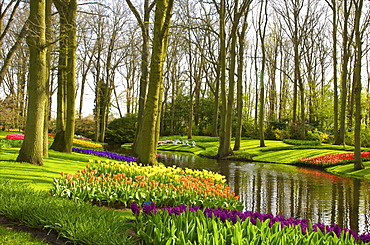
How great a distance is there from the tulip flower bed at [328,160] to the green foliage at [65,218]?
50.8ft

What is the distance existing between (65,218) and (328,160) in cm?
1675

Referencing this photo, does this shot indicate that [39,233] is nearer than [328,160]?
Yes

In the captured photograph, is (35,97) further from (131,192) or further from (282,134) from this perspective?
(282,134)

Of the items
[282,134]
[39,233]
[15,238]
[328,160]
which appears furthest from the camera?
[282,134]

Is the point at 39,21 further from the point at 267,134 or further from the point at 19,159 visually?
the point at 267,134

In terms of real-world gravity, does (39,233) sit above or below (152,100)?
below

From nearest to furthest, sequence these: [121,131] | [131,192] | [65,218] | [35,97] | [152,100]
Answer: [65,218] < [131,192] < [35,97] < [152,100] < [121,131]

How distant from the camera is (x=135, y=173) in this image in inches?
310

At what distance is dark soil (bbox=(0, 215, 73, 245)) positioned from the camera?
160 inches

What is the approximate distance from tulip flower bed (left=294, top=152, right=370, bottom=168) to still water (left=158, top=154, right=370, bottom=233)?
317cm

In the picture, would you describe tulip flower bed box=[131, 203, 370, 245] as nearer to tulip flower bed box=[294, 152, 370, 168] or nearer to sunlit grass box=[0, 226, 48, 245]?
sunlit grass box=[0, 226, 48, 245]

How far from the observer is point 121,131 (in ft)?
128

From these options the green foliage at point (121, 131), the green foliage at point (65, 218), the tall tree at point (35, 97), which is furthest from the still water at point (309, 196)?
the green foliage at point (121, 131)

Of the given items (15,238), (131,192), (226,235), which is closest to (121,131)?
(131,192)
